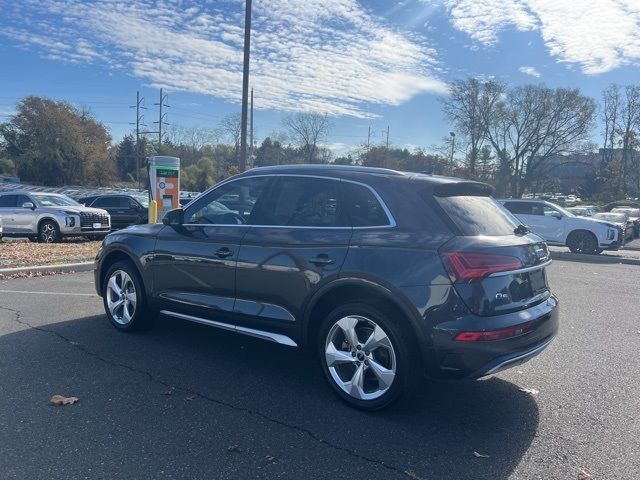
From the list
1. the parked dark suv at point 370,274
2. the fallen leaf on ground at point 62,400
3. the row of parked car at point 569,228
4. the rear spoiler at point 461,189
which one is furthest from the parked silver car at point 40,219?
the rear spoiler at point 461,189

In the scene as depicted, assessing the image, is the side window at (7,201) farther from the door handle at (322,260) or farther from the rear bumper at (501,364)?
the rear bumper at (501,364)

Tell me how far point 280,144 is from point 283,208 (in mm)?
50346

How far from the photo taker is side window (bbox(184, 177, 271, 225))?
4.88 meters

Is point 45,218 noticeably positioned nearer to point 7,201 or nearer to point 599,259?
point 7,201

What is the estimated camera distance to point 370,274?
383 cm

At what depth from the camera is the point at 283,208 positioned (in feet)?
15.2

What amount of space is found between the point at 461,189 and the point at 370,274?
1.10m

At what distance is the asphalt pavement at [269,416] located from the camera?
125 inches

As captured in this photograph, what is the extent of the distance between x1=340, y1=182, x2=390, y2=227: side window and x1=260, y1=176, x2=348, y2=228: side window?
75 mm

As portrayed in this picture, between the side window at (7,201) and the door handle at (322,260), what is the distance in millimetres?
15914

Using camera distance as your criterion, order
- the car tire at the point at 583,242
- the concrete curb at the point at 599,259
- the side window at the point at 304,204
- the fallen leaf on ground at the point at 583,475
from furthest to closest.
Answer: the car tire at the point at 583,242, the concrete curb at the point at 599,259, the side window at the point at 304,204, the fallen leaf on ground at the point at 583,475

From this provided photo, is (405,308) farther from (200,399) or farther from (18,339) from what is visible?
(18,339)

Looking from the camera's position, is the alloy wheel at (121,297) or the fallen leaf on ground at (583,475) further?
the alloy wheel at (121,297)

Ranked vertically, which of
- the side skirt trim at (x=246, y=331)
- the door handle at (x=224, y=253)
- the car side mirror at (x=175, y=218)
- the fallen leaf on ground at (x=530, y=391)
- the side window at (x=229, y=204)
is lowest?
the fallen leaf on ground at (x=530, y=391)
